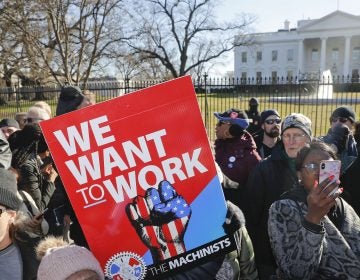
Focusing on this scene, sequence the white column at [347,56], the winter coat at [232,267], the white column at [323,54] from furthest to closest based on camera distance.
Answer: the white column at [323,54], the white column at [347,56], the winter coat at [232,267]

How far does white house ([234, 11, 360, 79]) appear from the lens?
60562 millimetres

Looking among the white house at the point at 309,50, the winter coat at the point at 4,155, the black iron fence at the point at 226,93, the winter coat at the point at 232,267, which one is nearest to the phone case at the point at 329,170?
the winter coat at the point at 232,267

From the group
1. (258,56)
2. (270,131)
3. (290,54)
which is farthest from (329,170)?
(258,56)

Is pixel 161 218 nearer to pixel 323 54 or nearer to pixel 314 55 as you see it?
pixel 323 54

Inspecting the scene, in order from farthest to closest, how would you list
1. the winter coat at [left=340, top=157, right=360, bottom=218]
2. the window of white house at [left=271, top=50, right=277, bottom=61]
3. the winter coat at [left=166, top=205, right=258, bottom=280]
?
1. the window of white house at [left=271, top=50, right=277, bottom=61]
2. the winter coat at [left=340, top=157, right=360, bottom=218]
3. the winter coat at [left=166, top=205, right=258, bottom=280]

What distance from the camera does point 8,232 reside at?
1.62 meters

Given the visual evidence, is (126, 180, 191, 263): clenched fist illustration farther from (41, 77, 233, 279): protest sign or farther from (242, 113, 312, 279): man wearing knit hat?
(242, 113, 312, 279): man wearing knit hat

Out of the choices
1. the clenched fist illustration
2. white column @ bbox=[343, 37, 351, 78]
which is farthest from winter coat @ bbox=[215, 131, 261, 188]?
white column @ bbox=[343, 37, 351, 78]

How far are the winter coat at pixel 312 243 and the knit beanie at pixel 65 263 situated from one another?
89 cm

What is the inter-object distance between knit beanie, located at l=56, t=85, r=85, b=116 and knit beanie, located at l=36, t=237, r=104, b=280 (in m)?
0.94

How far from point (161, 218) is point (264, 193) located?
148cm

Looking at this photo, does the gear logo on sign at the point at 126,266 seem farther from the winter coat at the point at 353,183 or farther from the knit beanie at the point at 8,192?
the winter coat at the point at 353,183

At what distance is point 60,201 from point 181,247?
947 mm

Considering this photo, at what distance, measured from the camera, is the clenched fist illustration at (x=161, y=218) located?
1.40 m
